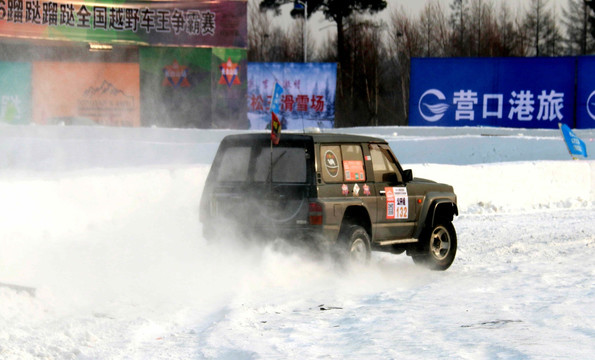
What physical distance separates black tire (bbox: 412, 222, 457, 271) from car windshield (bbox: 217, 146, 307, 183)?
6.99 ft

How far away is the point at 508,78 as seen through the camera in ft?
147

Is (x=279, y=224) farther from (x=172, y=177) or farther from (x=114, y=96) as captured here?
(x=114, y=96)

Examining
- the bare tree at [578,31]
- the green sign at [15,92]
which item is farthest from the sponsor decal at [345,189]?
the bare tree at [578,31]

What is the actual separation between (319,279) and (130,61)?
4457cm

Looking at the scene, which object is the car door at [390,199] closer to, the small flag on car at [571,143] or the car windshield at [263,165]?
the car windshield at [263,165]

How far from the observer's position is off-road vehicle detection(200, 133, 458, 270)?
10.4m

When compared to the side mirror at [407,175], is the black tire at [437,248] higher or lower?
lower

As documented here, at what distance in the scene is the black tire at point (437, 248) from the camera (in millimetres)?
11844

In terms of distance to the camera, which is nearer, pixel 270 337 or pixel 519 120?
pixel 270 337

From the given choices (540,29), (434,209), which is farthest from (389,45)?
Answer: (434,209)

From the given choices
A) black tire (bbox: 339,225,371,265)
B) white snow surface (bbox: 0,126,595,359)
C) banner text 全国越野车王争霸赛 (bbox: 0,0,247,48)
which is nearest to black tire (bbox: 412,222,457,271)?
white snow surface (bbox: 0,126,595,359)

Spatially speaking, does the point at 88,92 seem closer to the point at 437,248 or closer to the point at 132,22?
the point at 132,22

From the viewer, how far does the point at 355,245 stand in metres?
10.8

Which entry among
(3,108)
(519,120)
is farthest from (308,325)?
(3,108)
